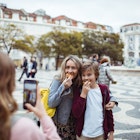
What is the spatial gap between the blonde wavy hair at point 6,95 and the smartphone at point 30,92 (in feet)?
0.76

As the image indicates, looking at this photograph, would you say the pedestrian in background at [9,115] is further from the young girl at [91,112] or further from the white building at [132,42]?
the white building at [132,42]

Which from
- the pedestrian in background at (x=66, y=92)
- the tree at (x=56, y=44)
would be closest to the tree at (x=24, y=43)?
the tree at (x=56, y=44)

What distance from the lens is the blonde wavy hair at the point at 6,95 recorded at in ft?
4.15

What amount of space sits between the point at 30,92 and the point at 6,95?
0.29 m

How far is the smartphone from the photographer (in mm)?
1563

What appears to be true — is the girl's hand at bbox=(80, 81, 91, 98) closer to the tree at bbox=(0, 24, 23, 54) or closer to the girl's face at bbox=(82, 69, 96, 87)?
the girl's face at bbox=(82, 69, 96, 87)

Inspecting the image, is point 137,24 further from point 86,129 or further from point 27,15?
point 86,129

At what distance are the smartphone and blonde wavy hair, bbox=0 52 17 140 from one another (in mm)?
Answer: 231

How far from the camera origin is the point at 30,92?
158cm

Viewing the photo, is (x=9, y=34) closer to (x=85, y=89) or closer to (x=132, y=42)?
(x=85, y=89)

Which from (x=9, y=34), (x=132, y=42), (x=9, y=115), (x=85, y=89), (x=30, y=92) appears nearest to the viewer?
(x=9, y=115)

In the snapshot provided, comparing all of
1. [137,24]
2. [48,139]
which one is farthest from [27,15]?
[48,139]

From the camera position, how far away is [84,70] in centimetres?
253

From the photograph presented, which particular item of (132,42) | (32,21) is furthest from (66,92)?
(132,42)
